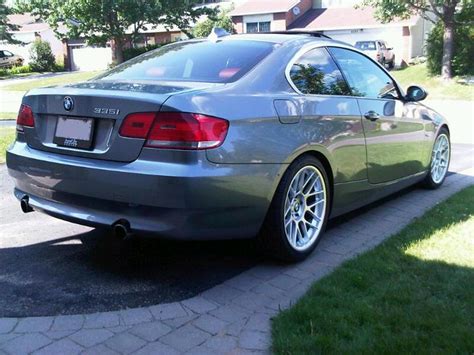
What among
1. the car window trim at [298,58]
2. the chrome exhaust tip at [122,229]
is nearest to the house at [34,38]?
the car window trim at [298,58]

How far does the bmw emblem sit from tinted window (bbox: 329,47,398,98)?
7.27 feet

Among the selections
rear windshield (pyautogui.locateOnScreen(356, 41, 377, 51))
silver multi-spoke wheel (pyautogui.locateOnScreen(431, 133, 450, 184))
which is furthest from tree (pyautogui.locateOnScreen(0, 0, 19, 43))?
silver multi-spoke wheel (pyautogui.locateOnScreen(431, 133, 450, 184))

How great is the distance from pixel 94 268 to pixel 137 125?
1140 millimetres

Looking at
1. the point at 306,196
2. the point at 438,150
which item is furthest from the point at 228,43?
the point at 438,150

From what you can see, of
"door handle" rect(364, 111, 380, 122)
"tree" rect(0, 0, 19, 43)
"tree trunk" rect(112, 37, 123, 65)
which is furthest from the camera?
"tree" rect(0, 0, 19, 43)

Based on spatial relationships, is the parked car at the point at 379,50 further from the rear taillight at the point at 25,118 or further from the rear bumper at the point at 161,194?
the rear bumper at the point at 161,194

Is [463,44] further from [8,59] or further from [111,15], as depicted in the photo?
[8,59]

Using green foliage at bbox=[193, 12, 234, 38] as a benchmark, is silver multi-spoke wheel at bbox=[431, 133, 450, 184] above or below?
below

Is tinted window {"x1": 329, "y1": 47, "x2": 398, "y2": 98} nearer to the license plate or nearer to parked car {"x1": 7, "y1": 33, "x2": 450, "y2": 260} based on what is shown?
parked car {"x1": 7, "y1": 33, "x2": 450, "y2": 260}

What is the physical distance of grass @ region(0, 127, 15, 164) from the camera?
25.6 feet

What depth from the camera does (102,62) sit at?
46.7 meters

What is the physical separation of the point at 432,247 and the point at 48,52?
44196mm

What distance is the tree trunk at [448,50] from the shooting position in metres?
22.7

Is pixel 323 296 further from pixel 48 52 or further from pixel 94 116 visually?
pixel 48 52
